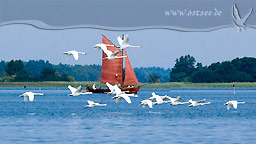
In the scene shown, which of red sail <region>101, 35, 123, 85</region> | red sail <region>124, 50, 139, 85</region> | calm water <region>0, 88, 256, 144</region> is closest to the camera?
calm water <region>0, 88, 256, 144</region>

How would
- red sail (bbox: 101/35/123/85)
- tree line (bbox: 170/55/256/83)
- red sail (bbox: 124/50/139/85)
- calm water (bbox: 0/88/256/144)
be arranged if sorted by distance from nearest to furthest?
calm water (bbox: 0/88/256/144) → red sail (bbox: 101/35/123/85) → red sail (bbox: 124/50/139/85) → tree line (bbox: 170/55/256/83)

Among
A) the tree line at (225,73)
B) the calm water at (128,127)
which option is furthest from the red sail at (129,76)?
the tree line at (225,73)

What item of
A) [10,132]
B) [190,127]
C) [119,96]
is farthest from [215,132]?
[10,132]

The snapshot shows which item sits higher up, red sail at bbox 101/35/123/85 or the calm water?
red sail at bbox 101/35/123/85

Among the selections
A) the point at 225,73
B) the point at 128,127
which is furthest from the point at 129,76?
the point at 225,73

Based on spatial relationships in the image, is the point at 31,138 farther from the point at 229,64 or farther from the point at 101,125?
the point at 229,64

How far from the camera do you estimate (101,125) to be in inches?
1756

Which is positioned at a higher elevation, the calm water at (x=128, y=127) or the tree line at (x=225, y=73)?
the tree line at (x=225, y=73)

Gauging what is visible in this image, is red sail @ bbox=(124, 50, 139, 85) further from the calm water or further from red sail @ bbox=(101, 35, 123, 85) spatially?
the calm water

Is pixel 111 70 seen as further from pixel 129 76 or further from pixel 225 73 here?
pixel 225 73

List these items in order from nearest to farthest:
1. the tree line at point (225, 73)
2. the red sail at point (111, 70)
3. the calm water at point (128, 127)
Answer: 1. the calm water at point (128, 127)
2. the red sail at point (111, 70)
3. the tree line at point (225, 73)

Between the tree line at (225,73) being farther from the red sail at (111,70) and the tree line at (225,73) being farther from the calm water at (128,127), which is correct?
the calm water at (128,127)

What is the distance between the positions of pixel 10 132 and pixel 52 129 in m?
2.82

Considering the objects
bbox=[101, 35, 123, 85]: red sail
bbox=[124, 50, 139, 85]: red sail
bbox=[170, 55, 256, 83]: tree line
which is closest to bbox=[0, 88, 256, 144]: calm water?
bbox=[101, 35, 123, 85]: red sail
